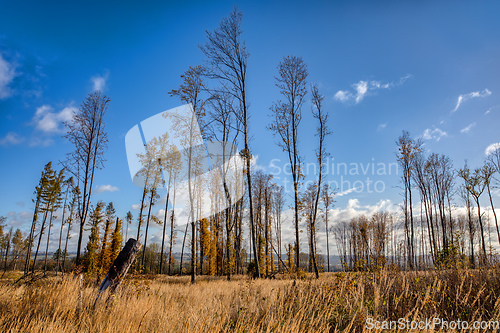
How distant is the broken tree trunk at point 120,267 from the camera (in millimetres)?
4038

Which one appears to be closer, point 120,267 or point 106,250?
point 120,267

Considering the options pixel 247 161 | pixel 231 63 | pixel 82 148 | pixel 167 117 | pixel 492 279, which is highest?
pixel 231 63

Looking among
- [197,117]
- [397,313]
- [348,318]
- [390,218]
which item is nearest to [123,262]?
[348,318]

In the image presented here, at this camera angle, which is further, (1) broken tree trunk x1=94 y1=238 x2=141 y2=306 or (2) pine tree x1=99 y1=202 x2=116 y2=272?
(2) pine tree x1=99 y1=202 x2=116 y2=272

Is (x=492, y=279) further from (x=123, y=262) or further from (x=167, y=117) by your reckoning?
(x=167, y=117)

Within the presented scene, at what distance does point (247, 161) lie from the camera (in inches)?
436

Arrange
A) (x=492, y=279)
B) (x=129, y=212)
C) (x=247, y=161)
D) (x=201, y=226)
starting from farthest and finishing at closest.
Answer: (x=129, y=212)
(x=201, y=226)
(x=247, y=161)
(x=492, y=279)

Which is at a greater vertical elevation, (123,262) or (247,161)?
(247,161)

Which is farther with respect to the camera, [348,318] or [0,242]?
[0,242]

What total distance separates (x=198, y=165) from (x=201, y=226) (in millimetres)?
13640

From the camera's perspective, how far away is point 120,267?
414cm

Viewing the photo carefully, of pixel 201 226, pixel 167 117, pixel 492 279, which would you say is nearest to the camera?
pixel 492 279

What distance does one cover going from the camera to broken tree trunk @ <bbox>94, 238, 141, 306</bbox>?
4038 mm

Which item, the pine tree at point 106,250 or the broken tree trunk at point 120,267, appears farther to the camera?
the pine tree at point 106,250
